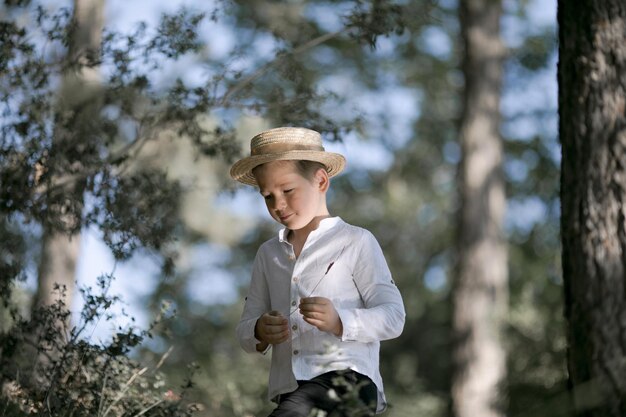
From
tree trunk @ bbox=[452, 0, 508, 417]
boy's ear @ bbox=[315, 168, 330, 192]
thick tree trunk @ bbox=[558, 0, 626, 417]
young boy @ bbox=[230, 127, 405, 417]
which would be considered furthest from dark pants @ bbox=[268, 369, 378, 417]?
tree trunk @ bbox=[452, 0, 508, 417]

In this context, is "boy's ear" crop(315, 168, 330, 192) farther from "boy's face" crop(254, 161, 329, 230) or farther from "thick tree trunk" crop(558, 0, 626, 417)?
"thick tree trunk" crop(558, 0, 626, 417)

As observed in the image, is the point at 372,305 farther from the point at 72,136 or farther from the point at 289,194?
the point at 72,136

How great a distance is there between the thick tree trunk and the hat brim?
5.76 ft

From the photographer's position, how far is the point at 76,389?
17.8ft

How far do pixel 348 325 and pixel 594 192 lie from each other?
2.29 meters

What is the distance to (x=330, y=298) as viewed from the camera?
4.23 m

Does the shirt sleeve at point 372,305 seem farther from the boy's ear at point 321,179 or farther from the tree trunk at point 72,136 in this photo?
the tree trunk at point 72,136

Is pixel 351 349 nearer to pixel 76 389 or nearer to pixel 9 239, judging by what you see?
pixel 76 389

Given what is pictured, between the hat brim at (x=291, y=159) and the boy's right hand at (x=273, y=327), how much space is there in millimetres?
653

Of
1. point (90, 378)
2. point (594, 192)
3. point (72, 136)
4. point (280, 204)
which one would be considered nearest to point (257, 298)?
point (280, 204)

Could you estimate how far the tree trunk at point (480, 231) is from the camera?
1173cm

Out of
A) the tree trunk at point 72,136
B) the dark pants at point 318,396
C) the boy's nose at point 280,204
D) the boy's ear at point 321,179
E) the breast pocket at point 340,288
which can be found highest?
the tree trunk at point 72,136

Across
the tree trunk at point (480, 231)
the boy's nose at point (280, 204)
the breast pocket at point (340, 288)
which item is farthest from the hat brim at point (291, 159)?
the tree trunk at point (480, 231)

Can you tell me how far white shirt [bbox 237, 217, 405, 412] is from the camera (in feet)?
13.4
